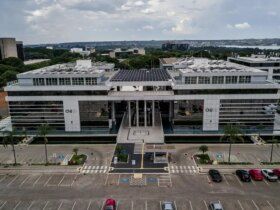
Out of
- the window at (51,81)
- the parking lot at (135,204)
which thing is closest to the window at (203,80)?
the parking lot at (135,204)

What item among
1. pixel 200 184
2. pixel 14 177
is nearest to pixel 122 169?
pixel 200 184

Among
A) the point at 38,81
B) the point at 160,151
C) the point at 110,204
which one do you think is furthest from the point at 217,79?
the point at 38,81

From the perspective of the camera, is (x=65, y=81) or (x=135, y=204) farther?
(x=65, y=81)

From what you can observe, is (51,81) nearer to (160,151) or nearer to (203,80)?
(160,151)

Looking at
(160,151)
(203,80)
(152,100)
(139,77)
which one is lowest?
(160,151)

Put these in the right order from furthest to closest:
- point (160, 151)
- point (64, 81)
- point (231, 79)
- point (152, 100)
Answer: point (64, 81), point (152, 100), point (231, 79), point (160, 151)

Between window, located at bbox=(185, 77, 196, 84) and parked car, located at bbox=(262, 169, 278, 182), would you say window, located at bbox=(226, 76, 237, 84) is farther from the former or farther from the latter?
parked car, located at bbox=(262, 169, 278, 182)

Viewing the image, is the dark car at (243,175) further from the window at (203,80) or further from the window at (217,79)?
the window at (217,79)

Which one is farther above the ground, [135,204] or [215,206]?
[215,206]
